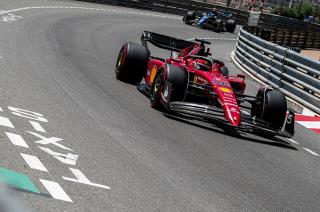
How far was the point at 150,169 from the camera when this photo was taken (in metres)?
6.70

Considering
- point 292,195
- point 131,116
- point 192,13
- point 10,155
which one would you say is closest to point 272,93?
point 131,116

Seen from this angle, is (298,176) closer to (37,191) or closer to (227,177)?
(227,177)

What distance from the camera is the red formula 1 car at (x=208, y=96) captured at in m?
9.75

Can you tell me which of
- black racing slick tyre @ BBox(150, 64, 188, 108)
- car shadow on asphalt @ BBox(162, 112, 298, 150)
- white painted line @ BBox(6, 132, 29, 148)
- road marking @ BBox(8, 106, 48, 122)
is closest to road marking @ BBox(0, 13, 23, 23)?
black racing slick tyre @ BBox(150, 64, 188, 108)

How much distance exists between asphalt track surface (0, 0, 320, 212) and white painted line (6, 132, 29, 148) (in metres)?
0.06

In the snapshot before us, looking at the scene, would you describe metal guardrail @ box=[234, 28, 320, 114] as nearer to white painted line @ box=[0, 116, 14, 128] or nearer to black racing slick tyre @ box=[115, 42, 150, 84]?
black racing slick tyre @ box=[115, 42, 150, 84]

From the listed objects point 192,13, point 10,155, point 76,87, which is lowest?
point 192,13

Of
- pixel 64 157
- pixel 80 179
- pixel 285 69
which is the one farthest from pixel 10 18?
pixel 80 179

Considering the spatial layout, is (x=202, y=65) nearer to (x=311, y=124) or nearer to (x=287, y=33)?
(x=311, y=124)

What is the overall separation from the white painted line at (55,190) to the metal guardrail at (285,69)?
962 centimetres

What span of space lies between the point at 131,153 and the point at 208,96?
3613 millimetres

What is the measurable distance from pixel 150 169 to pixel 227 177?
3.12 feet

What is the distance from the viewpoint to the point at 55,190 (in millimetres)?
5277

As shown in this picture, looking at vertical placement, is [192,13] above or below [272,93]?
below
